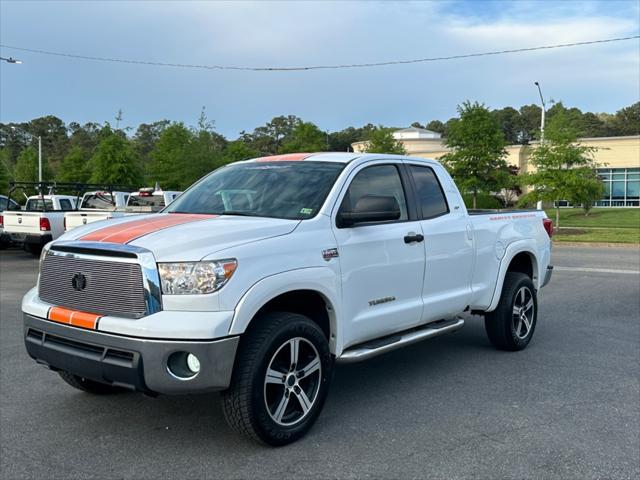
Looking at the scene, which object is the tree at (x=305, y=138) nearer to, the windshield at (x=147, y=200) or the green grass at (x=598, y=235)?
the green grass at (x=598, y=235)

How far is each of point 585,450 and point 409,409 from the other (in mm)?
1266

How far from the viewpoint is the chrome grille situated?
12.6ft

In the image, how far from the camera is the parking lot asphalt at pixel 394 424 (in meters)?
3.88

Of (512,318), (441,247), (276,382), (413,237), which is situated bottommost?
(512,318)

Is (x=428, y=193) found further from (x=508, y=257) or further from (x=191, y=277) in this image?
(x=191, y=277)

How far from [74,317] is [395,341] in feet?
7.70

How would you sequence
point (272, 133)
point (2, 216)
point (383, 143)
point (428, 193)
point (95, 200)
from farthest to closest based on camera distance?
point (272, 133), point (383, 143), point (95, 200), point (2, 216), point (428, 193)

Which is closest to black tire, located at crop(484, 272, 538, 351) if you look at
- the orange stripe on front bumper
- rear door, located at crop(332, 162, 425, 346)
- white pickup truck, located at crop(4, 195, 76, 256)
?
rear door, located at crop(332, 162, 425, 346)

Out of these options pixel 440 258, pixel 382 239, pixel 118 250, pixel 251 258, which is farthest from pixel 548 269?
pixel 118 250

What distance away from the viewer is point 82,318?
3980mm

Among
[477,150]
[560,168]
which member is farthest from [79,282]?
[477,150]

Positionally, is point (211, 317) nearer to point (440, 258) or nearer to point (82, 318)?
point (82, 318)

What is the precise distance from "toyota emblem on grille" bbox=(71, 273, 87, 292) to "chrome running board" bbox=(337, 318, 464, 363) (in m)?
1.79

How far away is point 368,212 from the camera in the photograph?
4.68 meters
